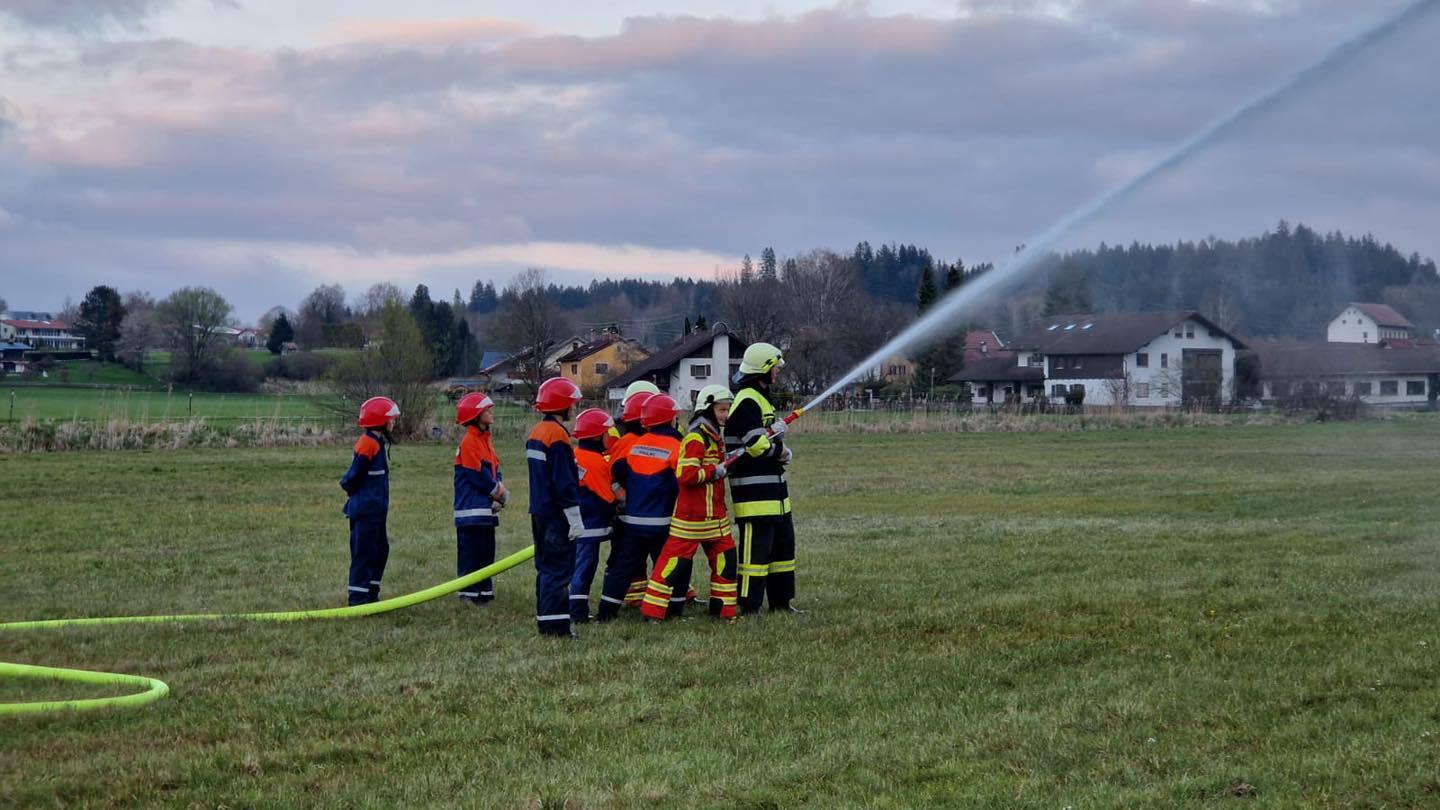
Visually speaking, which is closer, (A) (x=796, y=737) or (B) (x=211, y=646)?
(A) (x=796, y=737)

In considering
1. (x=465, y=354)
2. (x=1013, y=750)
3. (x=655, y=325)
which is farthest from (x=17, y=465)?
(x=655, y=325)

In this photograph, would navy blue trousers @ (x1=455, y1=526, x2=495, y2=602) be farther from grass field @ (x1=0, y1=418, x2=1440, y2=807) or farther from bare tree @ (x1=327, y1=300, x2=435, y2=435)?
bare tree @ (x1=327, y1=300, x2=435, y2=435)

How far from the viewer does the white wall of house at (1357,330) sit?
467 inches

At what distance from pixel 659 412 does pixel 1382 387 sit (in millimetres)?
8357

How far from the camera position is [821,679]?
8.73 meters

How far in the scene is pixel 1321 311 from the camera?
12500 mm

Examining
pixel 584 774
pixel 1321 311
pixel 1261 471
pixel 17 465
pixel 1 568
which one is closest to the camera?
pixel 584 774

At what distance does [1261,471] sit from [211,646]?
23291 mm

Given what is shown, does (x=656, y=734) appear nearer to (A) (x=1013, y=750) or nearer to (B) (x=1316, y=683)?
(A) (x=1013, y=750)

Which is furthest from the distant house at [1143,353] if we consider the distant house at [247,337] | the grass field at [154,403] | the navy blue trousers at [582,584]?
the distant house at [247,337]

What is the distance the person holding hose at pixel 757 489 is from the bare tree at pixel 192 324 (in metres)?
82.5

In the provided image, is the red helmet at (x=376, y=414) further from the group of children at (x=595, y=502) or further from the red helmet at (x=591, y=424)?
the red helmet at (x=591, y=424)

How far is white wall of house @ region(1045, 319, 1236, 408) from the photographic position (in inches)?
693

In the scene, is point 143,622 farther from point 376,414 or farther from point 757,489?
point 757,489
